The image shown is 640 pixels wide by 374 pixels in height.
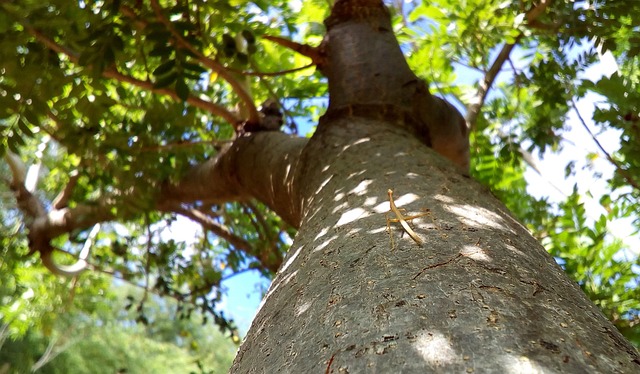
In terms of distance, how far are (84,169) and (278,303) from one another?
274 cm

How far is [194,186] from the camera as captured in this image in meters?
3.37

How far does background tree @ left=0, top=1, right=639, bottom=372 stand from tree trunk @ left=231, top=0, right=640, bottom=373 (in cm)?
79

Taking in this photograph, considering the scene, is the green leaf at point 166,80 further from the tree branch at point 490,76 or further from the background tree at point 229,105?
the tree branch at point 490,76

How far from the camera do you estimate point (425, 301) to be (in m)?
0.82

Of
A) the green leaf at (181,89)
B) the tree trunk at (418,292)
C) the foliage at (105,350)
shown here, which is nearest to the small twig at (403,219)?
the tree trunk at (418,292)

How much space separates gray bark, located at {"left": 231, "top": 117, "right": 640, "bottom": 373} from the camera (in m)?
0.71

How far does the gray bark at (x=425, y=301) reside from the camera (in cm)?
71

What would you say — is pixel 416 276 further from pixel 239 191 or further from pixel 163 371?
pixel 163 371

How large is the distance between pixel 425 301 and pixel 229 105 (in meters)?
3.95

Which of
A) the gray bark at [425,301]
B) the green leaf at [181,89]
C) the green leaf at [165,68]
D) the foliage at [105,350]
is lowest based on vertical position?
the foliage at [105,350]

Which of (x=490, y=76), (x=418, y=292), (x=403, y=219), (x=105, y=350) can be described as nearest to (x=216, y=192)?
(x=490, y=76)

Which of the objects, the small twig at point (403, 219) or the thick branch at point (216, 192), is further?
the thick branch at point (216, 192)

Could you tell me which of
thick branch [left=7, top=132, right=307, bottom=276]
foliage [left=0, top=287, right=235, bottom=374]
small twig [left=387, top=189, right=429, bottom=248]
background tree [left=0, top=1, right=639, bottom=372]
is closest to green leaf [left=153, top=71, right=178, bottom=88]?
background tree [left=0, top=1, right=639, bottom=372]

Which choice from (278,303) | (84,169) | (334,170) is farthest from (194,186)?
(278,303)
